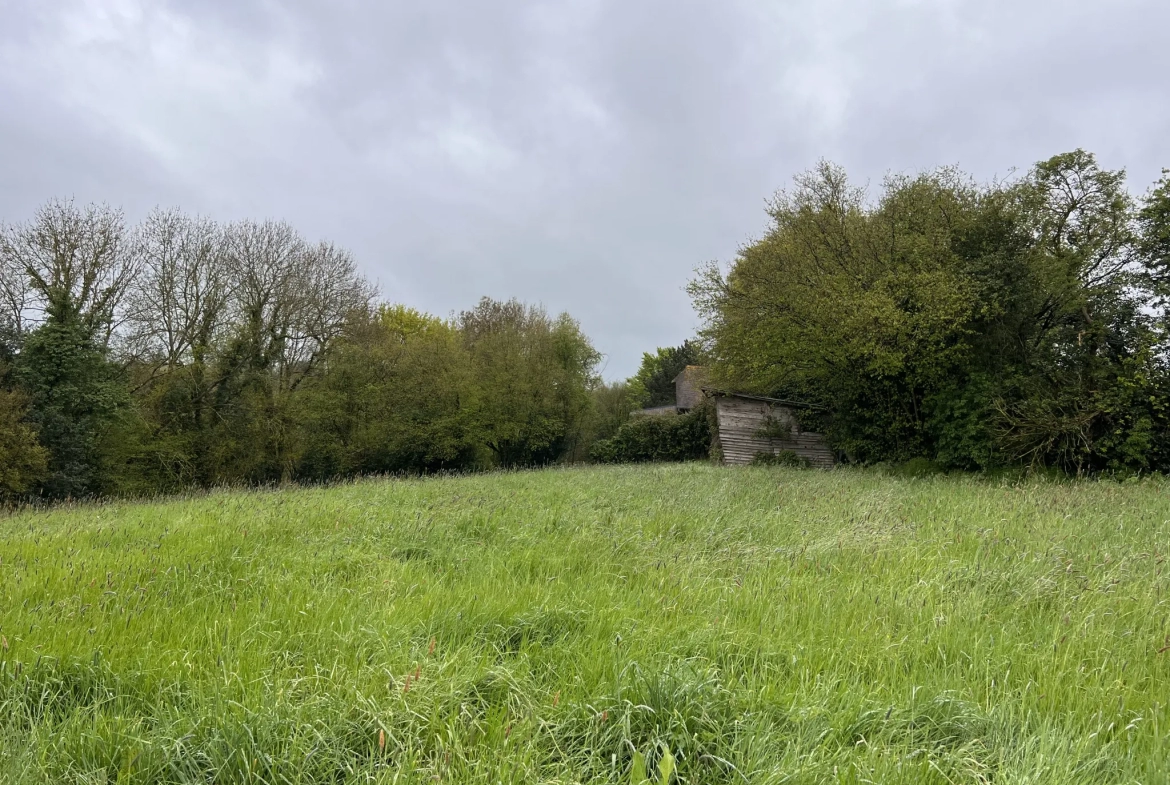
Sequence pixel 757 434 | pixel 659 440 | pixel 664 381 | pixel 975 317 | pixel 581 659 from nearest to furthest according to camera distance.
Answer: pixel 581 659 → pixel 975 317 → pixel 757 434 → pixel 659 440 → pixel 664 381

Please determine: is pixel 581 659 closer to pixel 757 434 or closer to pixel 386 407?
pixel 757 434

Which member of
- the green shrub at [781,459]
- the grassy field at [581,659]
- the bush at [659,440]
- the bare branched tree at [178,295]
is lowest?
the grassy field at [581,659]

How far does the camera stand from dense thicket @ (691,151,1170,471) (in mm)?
12953

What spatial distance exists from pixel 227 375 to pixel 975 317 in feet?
89.8

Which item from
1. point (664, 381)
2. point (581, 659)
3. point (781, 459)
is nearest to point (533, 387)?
point (781, 459)

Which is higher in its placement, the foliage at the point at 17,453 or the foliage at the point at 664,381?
the foliage at the point at 664,381

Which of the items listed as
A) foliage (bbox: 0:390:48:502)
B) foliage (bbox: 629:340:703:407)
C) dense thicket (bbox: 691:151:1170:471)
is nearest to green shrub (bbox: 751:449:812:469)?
dense thicket (bbox: 691:151:1170:471)

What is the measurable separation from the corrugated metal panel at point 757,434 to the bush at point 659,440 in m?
4.83

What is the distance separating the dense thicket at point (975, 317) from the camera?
1295 centimetres

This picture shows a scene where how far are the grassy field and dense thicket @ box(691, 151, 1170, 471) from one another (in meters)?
9.81

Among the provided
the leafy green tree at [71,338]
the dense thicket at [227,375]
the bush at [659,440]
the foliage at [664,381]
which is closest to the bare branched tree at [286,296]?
the dense thicket at [227,375]

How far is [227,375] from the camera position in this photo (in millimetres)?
23578

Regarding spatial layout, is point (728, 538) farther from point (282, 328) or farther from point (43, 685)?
point (282, 328)

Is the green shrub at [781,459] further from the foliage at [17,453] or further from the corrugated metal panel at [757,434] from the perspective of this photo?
the foliage at [17,453]
